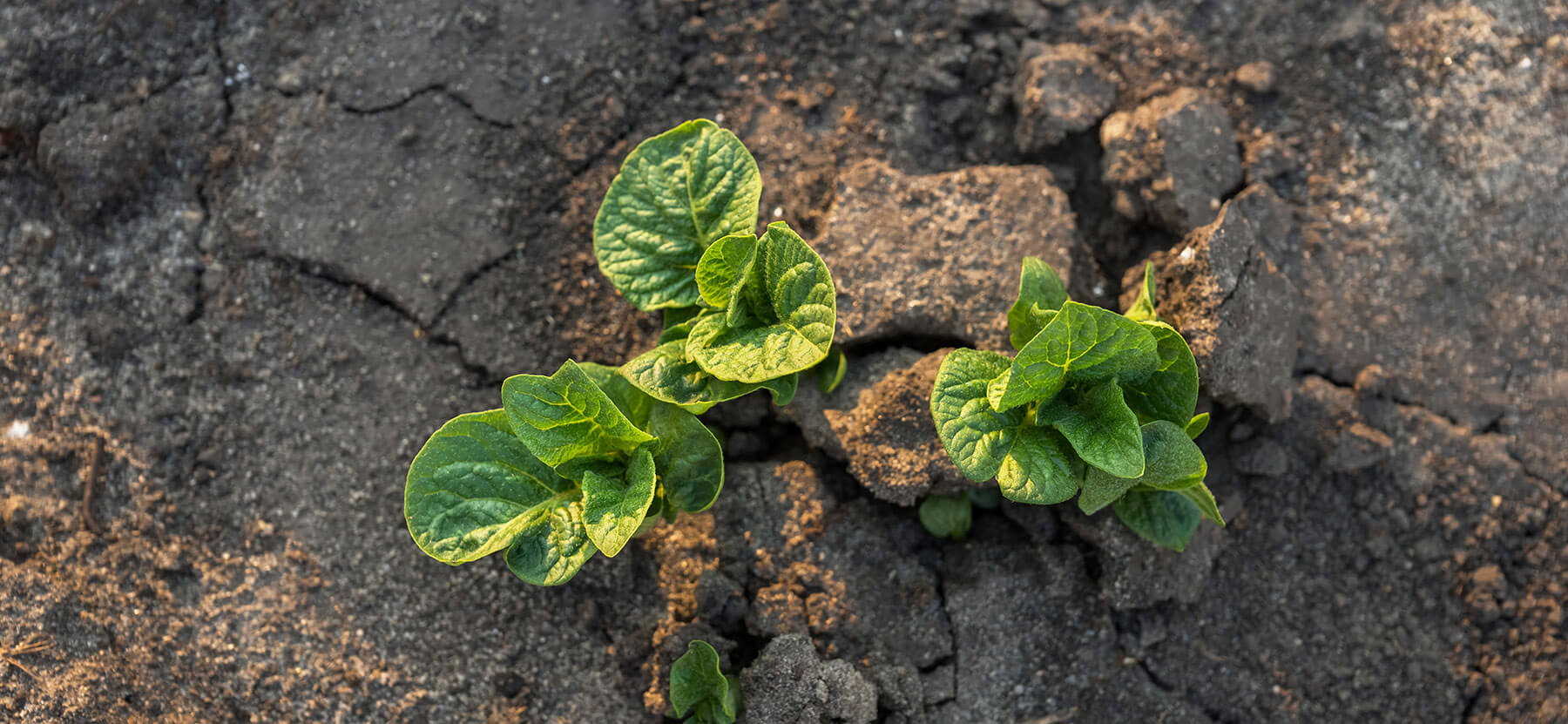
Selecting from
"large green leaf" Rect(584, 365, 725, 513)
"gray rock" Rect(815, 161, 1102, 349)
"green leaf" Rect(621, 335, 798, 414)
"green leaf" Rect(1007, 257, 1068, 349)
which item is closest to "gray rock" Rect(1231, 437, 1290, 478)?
"gray rock" Rect(815, 161, 1102, 349)

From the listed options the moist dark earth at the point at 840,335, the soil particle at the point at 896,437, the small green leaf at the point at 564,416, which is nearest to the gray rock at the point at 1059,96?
the moist dark earth at the point at 840,335

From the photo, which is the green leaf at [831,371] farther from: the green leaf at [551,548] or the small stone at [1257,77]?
the small stone at [1257,77]

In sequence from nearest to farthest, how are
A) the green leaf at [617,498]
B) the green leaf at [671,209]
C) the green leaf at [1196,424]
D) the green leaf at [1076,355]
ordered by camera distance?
the green leaf at [1076,355] → the green leaf at [617,498] → the green leaf at [1196,424] → the green leaf at [671,209]

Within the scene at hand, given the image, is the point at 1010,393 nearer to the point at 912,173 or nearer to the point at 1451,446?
the point at 912,173

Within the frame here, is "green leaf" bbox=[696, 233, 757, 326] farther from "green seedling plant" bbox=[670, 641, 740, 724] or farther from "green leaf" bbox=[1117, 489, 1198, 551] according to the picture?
"green leaf" bbox=[1117, 489, 1198, 551]

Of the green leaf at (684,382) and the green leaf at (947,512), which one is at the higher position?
the green leaf at (684,382)

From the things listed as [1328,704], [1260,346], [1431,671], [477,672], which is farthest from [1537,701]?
[477,672]

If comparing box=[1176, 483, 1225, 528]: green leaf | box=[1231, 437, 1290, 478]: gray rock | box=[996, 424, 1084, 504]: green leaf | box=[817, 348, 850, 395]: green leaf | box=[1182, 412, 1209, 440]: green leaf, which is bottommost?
box=[1231, 437, 1290, 478]: gray rock

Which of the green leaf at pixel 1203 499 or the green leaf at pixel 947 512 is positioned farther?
the green leaf at pixel 947 512
